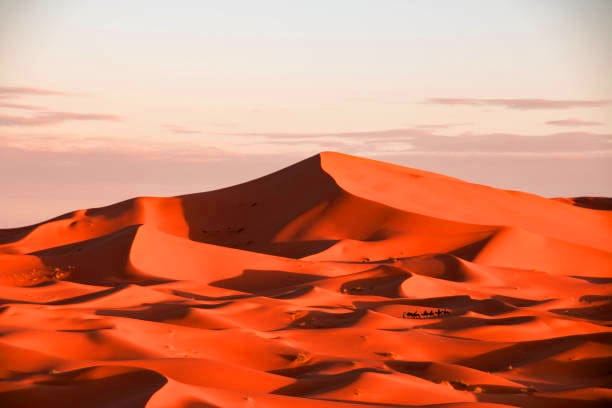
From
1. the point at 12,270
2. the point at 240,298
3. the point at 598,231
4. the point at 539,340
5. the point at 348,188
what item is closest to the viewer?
the point at 539,340

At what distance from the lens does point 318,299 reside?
74.6 feet

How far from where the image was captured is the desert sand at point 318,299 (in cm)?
1253

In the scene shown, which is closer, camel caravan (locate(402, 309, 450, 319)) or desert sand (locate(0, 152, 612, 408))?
desert sand (locate(0, 152, 612, 408))

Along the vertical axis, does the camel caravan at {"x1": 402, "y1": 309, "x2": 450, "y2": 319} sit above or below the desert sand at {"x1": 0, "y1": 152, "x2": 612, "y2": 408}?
below

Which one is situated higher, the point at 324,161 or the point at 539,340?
the point at 324,161

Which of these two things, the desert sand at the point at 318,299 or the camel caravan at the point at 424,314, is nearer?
the desert sand at the point at 318,299

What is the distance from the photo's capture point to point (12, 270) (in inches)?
1085

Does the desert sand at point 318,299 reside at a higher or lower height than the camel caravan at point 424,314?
higher

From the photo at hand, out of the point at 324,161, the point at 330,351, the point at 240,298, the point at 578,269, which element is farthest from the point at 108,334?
the point at 324,161

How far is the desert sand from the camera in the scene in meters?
12.5

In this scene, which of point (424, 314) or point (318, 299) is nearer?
point (424, 314)

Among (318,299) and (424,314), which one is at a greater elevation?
(318,299)

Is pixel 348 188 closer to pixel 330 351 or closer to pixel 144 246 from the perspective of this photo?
pixel 144 246

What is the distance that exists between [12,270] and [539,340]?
14202 mm
